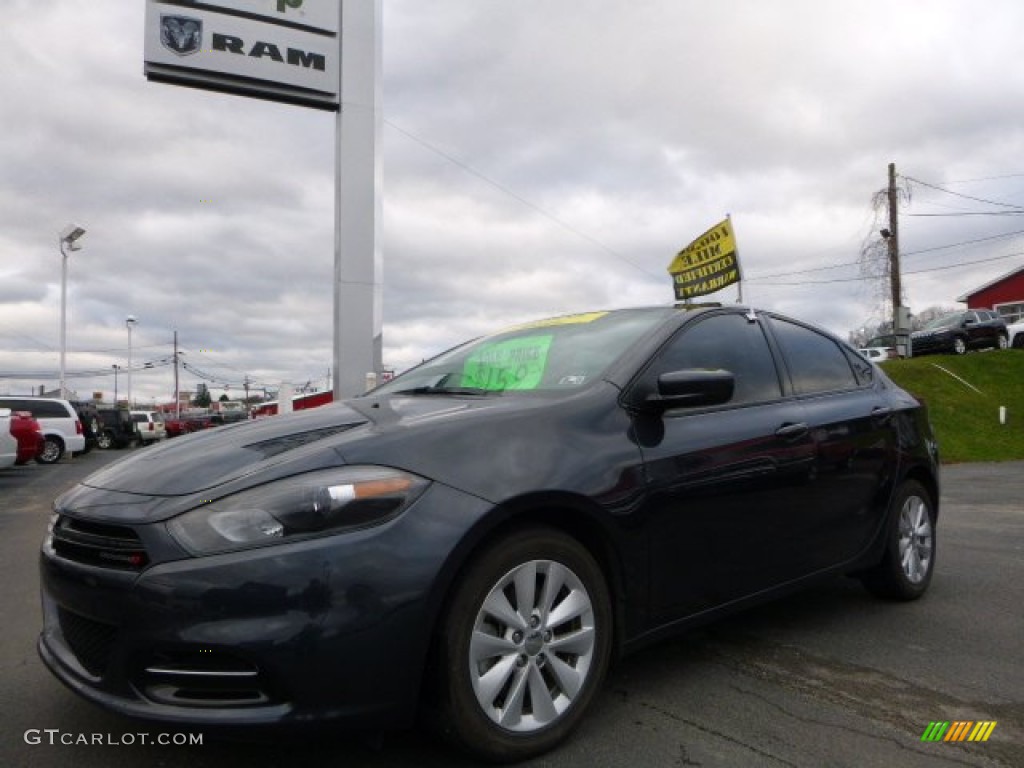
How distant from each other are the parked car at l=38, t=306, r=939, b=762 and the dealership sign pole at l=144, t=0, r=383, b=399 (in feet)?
35.1

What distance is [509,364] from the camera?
346 centimetres

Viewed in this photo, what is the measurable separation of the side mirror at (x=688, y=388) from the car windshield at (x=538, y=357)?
0.90 ft

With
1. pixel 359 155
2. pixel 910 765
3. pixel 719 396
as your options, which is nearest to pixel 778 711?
pixel 910 765

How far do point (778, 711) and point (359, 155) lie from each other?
13.2m

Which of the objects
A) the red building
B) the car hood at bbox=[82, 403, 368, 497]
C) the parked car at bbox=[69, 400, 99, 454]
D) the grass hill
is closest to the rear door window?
the car hood at bbox=[82, 403, 368, 497]

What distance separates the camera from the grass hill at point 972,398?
17.5 metres

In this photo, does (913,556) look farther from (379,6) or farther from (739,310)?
(379,6)

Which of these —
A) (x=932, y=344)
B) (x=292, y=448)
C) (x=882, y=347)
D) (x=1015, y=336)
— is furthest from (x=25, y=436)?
(x=882, y=347)

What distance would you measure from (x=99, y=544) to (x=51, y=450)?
21823mm

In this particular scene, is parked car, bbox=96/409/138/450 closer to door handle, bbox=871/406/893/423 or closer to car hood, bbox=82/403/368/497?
car hood, bbox=82/403/368/497

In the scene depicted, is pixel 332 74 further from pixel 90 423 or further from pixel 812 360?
pixel 90 423

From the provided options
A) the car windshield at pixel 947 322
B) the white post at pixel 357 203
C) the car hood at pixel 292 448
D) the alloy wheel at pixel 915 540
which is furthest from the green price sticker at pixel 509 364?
the car windshield at pixel 947 322

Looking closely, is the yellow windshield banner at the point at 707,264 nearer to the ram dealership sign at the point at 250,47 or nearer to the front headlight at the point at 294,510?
the ram dealership sign at the point at 250,47

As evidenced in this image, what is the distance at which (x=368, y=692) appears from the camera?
7.10ft
